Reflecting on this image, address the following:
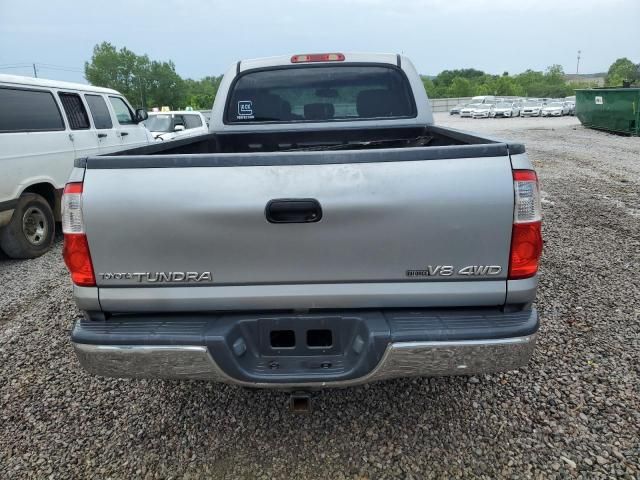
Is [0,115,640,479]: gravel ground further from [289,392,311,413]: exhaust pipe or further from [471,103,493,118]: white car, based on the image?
[471,103,493,118]: white car

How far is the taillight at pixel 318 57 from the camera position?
4.15 m

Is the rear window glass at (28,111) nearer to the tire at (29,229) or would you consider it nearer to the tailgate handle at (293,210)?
the tire at (29,229)

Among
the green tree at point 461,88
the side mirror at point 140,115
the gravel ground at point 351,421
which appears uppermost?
the green tree at point 461,88

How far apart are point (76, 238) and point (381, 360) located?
1.46m

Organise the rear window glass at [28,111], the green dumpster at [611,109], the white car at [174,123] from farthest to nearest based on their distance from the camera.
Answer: the green dumpster at [611,109], the white car at [174,123], the rear window glass at [28,111]

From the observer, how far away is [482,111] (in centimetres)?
4484

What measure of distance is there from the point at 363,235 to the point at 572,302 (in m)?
3.05

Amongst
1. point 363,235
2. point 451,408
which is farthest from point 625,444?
point 363,235

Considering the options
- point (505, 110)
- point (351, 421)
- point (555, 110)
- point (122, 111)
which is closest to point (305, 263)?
point (351, 421)

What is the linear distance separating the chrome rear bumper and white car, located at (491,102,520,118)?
46.6 metres

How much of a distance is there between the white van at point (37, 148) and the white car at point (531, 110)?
4398 cm

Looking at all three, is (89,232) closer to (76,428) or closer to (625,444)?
(76,428)

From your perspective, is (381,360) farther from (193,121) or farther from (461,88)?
(461,88)

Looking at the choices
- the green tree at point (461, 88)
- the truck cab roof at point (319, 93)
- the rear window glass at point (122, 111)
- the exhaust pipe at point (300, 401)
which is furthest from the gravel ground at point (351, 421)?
the green tree at point (461, 88)
